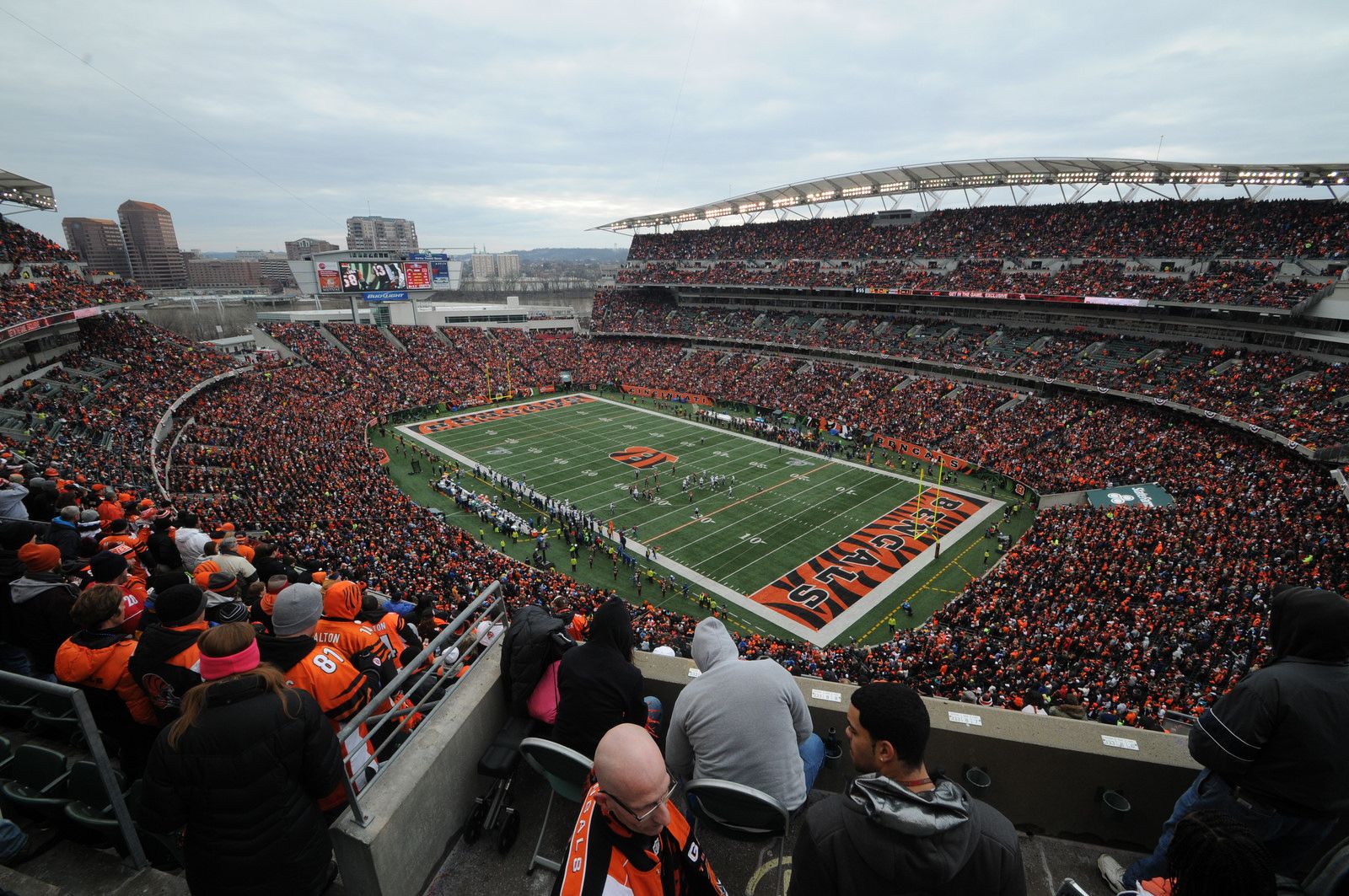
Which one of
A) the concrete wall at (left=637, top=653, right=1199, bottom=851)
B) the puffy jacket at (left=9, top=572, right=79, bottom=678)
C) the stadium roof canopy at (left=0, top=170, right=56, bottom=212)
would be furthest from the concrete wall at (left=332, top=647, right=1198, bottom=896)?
the stadium roof canopy at (left=0, top=170, right=56, bottom=212)

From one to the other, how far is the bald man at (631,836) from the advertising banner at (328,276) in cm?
5897

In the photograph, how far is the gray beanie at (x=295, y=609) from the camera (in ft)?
12.2

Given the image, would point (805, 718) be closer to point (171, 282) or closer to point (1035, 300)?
point (1035, 300)

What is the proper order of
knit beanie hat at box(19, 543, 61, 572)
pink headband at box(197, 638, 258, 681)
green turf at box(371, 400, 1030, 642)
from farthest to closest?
green turf at box(371, 400, 1030, 642) → knit beanie hat at box(19, 543, 61, 572) → pink headband at box(197, 638, 258, 681)

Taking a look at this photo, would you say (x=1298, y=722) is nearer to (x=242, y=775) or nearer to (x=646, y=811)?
(x=646, y=811)

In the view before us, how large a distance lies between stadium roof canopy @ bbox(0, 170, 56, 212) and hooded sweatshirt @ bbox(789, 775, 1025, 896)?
49238 mm

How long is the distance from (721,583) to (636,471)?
503 inches

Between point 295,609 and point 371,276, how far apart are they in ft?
191

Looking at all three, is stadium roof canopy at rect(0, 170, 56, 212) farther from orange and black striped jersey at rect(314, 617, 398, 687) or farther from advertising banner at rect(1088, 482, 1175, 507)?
advertising banner at rect(1088, 482, 1175, 507)

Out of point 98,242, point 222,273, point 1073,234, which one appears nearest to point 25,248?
point 1073,234

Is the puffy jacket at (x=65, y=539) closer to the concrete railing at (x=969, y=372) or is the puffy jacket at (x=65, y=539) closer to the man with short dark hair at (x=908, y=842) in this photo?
the man with short dark hair at (x=908, y=842)

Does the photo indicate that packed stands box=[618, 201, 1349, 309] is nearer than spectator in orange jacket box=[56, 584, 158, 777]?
No

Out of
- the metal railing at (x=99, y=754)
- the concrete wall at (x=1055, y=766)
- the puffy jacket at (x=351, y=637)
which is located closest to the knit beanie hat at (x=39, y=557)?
the metal railing at (x=99, y=754)

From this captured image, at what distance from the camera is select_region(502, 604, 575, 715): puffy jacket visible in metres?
4.00
